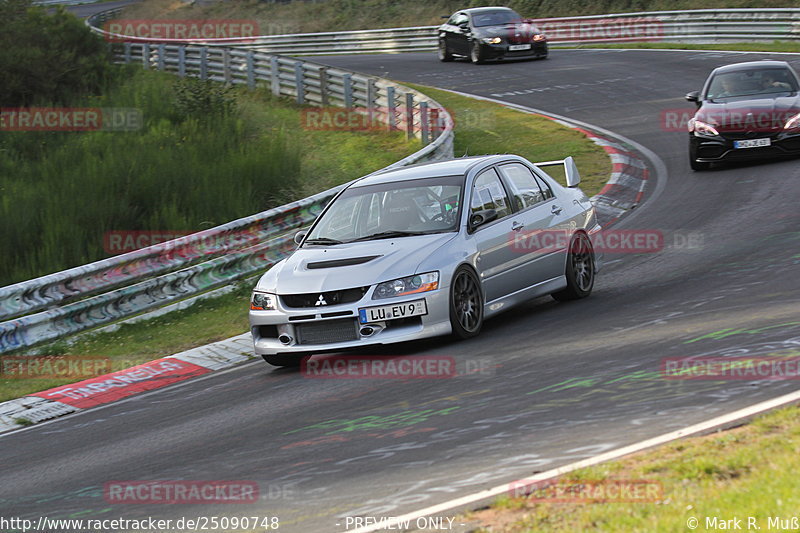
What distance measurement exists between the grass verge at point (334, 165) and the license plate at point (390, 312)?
2829 mm

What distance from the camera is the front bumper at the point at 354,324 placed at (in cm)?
897

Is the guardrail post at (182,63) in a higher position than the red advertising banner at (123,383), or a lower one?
higher

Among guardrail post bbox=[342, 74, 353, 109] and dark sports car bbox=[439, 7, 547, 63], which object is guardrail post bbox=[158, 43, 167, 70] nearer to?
dark sports car bbox=[439, 7, 547, 63]

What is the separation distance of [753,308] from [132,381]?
→ 546cm

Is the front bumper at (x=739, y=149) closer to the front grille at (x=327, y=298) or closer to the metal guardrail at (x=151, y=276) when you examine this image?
the metal guardrail at (x=151, y=276)

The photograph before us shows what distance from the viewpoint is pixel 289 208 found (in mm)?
14086

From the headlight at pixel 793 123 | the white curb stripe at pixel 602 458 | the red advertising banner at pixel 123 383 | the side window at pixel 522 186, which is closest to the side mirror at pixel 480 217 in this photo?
the side window at pixel 522 186

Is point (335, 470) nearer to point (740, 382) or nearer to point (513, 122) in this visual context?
point (740, 382)

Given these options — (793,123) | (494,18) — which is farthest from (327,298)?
(494,18)

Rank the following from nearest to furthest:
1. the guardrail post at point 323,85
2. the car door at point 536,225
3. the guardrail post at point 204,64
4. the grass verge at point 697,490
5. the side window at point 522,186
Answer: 1. the grass verge at point 697,490
2. the car door at point 536,225
3. the side window at point 522,186
4. the guardrail post at point 323,85
5. the guardrail post at point 204,64

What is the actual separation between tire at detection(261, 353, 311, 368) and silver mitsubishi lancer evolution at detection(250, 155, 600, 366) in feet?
0.06

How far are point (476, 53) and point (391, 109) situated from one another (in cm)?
1227

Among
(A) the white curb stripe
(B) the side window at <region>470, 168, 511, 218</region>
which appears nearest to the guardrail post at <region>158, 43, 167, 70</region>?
(B) the side window at <region>470, 168, 511, 218</region>

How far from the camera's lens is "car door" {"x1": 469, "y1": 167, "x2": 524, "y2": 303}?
979cm
